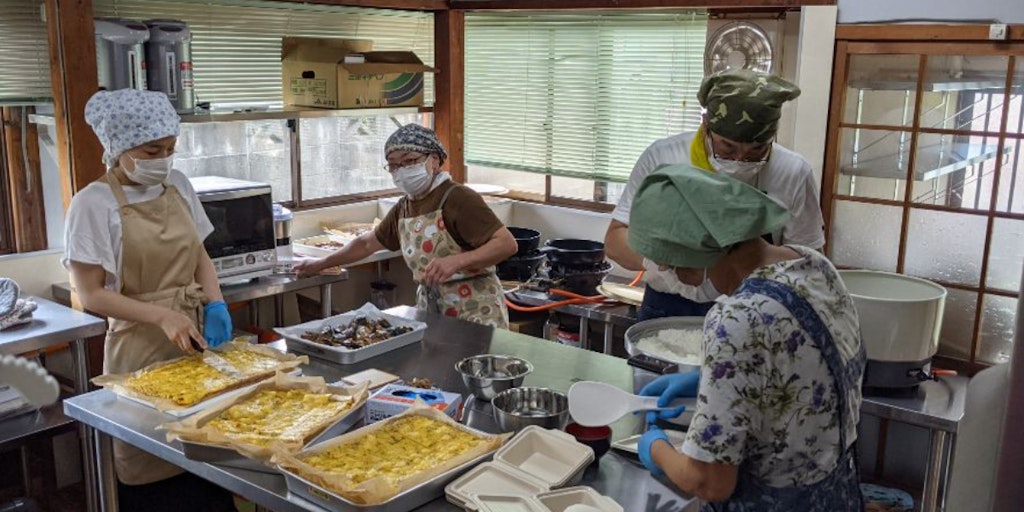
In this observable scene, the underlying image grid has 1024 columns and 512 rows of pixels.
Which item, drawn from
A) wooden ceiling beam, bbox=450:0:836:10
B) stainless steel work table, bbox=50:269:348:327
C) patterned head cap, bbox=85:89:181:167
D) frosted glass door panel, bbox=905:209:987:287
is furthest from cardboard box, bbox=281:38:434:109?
frosted glass door panel, bbox=905:209:987:287

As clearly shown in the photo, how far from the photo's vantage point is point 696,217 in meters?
1.52

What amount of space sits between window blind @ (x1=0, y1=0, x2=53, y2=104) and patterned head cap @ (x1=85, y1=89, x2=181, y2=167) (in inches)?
48.9

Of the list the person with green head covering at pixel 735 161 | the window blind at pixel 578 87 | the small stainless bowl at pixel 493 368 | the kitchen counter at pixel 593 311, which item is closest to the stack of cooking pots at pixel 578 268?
the kitchen counter at pixel 593 311

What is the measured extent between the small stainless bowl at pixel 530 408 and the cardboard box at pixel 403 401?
0.11 metres

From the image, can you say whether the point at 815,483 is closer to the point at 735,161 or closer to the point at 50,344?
the point at 735,161

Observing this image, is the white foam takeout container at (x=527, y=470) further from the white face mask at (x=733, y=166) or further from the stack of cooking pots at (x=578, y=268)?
the stack of cooking pots at (x=578, y=268)

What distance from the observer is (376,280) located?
5.06 metres

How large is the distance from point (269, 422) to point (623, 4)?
3268 mm

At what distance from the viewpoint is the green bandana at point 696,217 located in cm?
151

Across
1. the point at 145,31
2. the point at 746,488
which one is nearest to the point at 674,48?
the point at 145,31

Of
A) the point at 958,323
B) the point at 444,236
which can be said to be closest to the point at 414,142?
the point at 444,236

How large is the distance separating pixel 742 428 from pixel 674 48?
3.39 meters

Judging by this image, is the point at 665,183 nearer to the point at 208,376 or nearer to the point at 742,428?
the point at 742,428

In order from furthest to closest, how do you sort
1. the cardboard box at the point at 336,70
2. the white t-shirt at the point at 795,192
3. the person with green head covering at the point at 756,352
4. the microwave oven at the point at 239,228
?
the cardboard box at the point at 336,70
the microwave oven at the point at 239,228
the white t-shirt at the point at 795,192
the person with green head covering at the point at 756,352
